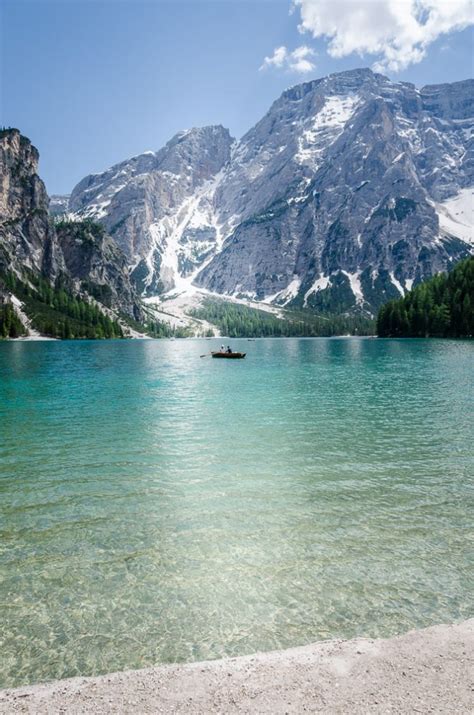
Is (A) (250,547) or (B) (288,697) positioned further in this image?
(A) (250,547)

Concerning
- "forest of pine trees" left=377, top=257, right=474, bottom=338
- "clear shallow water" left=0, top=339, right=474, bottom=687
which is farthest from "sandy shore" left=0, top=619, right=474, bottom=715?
"forest of pine trees" left=377, top=257, right=474, bottom=338

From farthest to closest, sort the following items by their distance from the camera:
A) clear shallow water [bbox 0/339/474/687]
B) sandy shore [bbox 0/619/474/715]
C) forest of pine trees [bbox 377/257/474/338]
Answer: forest of pine trees [bbox 377/257/474/338] < clear shallow water [bbox 0/339/474/687] < sandy shore [bbox 0/619/474/715]

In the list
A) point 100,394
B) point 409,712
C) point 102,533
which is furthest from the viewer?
point 100,394

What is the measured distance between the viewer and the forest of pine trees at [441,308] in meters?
159

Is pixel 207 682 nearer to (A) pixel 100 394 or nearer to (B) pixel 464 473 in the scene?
(B) pixel 464 473

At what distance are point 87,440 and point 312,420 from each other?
17175 mm

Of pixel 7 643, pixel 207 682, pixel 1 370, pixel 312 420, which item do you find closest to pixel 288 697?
pixel 207 682

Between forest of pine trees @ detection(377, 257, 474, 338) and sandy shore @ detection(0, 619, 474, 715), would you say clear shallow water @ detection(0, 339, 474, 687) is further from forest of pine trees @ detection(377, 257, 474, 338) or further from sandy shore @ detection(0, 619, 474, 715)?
forest of pine trees @ detection(377, 257, 474, 338)

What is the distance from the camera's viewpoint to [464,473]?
786 inches

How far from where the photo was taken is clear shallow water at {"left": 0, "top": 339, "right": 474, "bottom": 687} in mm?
9320

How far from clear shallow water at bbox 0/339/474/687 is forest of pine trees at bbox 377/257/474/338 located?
14652 centimetres

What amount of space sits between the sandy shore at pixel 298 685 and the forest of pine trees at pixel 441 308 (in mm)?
170183

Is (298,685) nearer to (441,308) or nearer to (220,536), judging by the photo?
(220,536)


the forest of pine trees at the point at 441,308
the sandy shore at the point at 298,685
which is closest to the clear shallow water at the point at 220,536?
the sandy shore at the point at 298,685
